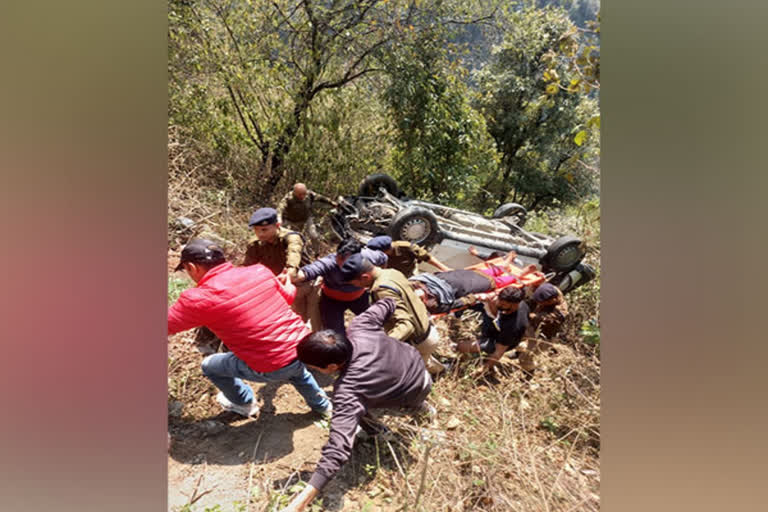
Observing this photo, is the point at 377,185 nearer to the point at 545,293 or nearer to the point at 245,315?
the point at 545,293

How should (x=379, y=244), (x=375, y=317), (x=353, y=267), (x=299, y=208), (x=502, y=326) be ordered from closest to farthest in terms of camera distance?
(x=375, y=317) → (x=353, y=267) → (x=502, y=326) → (x=379, y=244) → (x=299, y=208)

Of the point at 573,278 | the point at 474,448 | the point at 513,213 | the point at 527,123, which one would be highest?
the point at 527,123

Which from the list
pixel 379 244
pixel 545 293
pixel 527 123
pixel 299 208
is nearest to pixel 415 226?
pixel 379 244

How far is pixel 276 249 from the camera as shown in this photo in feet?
12.5

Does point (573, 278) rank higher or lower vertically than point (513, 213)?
lower

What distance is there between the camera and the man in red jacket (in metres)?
2.36

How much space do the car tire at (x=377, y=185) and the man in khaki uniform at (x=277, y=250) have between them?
112 inches

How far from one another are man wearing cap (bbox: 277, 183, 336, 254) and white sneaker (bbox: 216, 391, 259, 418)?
Answer: 2917 millimetres

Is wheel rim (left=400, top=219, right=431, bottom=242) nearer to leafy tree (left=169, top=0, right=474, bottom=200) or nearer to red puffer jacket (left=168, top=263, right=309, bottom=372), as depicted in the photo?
red puffer jacket (left=168, top=263, right=309, bottom=372)

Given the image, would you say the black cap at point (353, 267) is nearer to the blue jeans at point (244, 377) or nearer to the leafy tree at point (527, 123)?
Answer: the blue jeans at point (244, 377)

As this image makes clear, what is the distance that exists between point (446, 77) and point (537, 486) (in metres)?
7.14

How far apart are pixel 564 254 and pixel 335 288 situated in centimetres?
330
